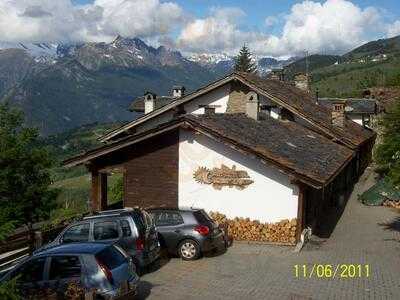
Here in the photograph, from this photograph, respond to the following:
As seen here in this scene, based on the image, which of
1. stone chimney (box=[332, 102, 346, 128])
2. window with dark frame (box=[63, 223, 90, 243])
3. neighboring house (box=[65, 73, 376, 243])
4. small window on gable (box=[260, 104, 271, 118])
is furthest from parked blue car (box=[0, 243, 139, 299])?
stone chimney (box=[332, 102, 346, 128])

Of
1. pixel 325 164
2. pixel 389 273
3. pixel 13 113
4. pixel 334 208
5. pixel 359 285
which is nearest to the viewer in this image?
pixel 359 285

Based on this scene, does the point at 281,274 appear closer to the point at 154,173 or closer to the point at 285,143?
the point at 154,173

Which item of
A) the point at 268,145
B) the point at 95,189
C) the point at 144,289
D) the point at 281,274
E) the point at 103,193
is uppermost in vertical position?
the point at 268,145

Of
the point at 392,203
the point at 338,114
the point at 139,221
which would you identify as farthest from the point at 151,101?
the point at 139,221

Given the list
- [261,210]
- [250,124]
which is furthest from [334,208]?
[261,210]

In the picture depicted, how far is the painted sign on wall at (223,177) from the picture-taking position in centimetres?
2183

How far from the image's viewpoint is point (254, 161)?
21766 mm

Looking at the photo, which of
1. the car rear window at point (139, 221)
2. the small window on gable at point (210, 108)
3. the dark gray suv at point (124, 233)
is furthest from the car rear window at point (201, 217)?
the small window on gable at point (210, 108)

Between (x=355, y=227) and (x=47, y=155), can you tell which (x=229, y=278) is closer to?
(x=47, y=155)

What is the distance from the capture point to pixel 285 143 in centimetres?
2495

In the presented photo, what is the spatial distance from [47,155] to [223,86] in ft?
42.9

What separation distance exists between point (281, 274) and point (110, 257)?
599 cm
